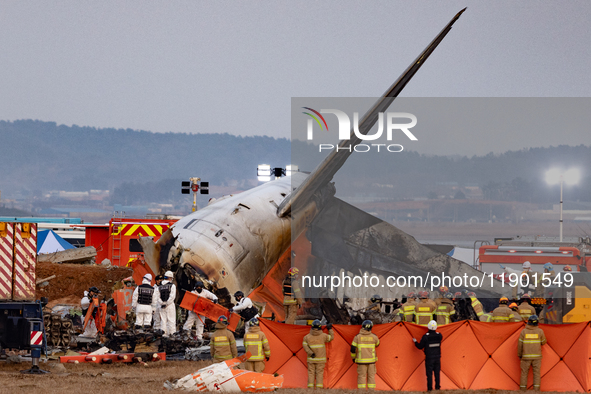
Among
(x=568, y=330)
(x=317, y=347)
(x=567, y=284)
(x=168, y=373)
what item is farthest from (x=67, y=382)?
(x=567, y=284)

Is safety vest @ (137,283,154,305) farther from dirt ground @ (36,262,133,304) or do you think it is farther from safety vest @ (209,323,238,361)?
dirt ground @ (36,262,133,304)

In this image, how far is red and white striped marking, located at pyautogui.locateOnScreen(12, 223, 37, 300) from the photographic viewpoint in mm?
15789

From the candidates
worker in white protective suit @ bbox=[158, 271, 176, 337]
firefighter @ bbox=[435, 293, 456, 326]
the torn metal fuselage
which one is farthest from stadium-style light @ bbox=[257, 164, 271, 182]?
firefighter @ bbox=[435, 293, 456, 326]

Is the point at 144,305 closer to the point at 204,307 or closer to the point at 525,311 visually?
the point at 204,307

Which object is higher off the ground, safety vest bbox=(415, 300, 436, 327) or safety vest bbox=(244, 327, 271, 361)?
safety vest bbox=(415, 300, 436, 327)

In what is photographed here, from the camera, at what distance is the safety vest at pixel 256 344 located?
14578 millimetres

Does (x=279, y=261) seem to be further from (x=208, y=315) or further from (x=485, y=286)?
(x=485, y=286)

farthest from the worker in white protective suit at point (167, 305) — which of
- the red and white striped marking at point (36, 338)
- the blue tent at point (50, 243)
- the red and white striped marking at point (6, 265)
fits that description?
the blue tent at point (50, 243)

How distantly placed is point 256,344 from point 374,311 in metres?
6.86

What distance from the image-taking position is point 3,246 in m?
15.8

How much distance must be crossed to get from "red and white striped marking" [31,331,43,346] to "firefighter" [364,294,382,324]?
9725mm

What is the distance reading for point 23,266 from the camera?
15891mm

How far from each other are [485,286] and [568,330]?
9.71 m

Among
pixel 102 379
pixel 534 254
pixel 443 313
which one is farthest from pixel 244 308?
pixel 534 254
